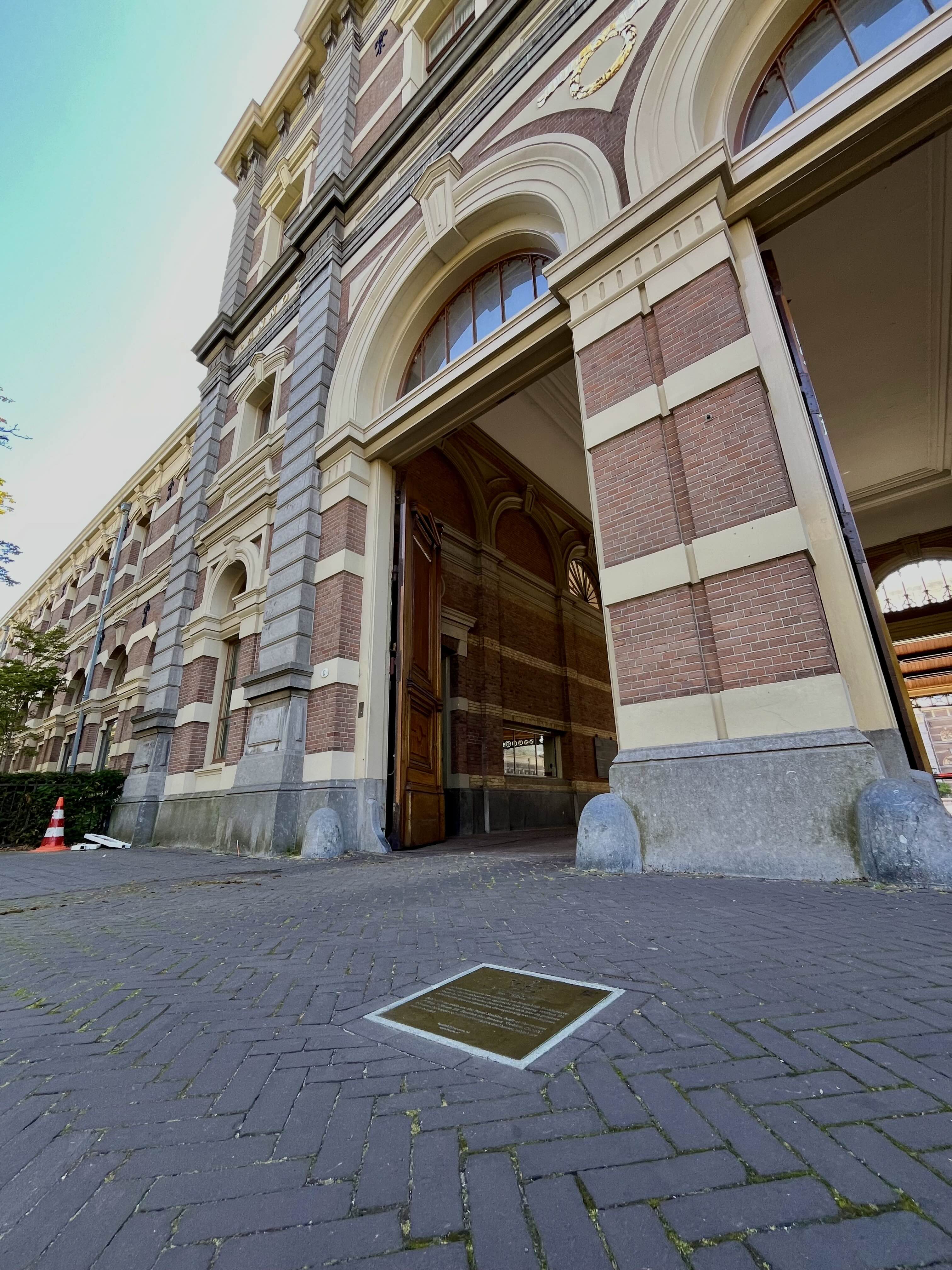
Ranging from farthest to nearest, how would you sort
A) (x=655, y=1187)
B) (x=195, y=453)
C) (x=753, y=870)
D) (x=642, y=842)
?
(x=195, y=453) < (x=642, y=842) < (x=753, y=870) < (x=655, y=1187)

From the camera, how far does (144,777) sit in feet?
36.8

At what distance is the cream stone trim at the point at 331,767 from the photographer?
7.60 meters

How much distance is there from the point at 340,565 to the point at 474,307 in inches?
193

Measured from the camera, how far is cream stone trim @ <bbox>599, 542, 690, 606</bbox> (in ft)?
16.4

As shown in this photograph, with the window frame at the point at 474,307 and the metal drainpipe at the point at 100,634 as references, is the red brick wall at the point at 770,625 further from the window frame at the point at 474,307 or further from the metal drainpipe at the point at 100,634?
the metal drainpipe at the point at 100,634

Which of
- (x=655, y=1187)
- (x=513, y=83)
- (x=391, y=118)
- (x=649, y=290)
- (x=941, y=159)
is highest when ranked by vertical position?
(x=391, y=118)

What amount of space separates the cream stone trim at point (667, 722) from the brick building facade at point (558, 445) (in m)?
0.03

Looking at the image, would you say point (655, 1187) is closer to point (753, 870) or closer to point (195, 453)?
point (753, 870)

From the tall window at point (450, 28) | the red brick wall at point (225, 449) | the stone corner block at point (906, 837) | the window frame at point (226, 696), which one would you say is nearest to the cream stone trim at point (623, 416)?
the stone corner block at point (906, 837)

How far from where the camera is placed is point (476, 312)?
9.08 m

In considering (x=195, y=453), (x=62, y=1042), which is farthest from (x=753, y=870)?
(x=195, y=453)

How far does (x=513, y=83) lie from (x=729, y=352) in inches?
283

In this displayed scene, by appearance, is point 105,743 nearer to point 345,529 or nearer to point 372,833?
point 345,529

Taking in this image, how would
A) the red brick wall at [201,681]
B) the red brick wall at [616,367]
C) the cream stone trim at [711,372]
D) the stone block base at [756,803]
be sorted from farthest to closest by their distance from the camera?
1. the red brick wall at [201,681]
2. the red brick wall at [616,367]
3. the cream stone trim at [711,372]
4. the stone block base at [756,803]
